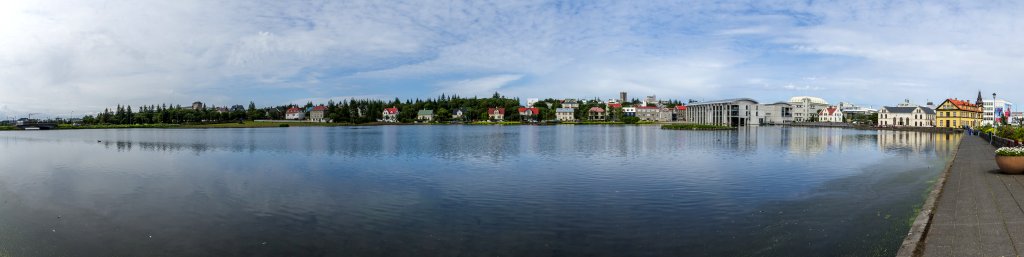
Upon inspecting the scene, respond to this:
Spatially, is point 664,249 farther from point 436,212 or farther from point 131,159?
point 131,159

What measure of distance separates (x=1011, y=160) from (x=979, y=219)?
1050 cm

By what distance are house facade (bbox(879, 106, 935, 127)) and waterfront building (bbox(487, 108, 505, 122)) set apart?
11228cm

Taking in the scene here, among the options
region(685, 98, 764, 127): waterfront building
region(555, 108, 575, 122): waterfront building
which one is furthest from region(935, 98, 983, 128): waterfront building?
region(555, 108, 575, 122): waterfront building

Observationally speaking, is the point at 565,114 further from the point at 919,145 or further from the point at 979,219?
the point at 979,219

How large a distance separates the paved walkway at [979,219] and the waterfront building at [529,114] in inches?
6960

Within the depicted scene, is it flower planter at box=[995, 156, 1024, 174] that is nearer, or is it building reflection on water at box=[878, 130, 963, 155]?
flower planter at box=[995, 156, 1024, 174]

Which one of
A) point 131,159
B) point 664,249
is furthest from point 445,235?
point 131,159

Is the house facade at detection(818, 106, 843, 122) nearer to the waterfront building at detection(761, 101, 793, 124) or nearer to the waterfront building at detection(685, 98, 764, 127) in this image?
the waterfront building at detection(761, 101, 793, 124)

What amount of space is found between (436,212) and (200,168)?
64.8 feet

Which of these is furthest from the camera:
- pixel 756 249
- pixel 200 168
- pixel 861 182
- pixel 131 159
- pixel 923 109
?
pixel 923 109

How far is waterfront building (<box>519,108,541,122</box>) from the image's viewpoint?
19412cm

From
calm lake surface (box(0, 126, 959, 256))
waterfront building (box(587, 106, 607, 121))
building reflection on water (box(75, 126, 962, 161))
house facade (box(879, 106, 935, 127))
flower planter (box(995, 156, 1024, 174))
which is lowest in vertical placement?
calm lake surface (box(0, 126, 959, 256))

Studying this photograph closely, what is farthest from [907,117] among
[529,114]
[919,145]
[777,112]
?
[529,114]

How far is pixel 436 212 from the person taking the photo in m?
15.1
